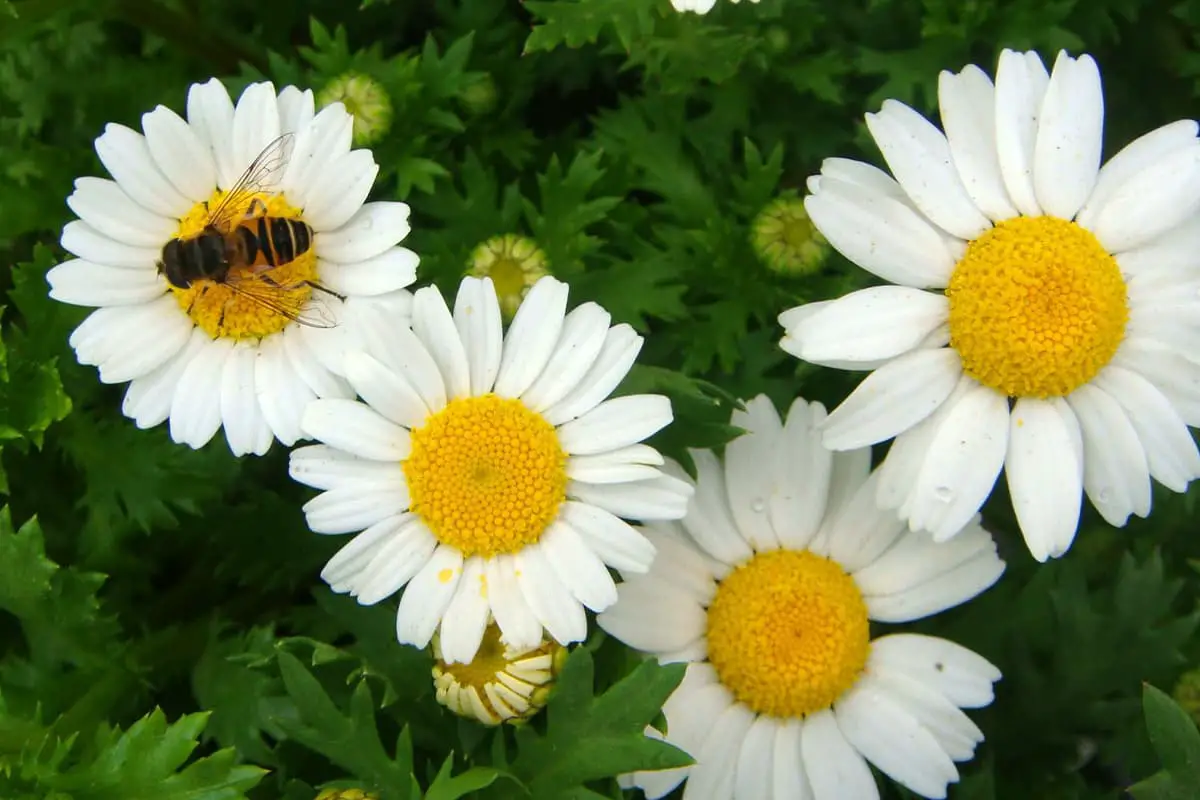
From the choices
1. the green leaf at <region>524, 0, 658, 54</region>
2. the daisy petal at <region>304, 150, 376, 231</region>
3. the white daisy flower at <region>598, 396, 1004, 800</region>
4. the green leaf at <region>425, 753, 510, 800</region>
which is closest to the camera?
the green leaf at <region>425, 753, 510, 800</region>

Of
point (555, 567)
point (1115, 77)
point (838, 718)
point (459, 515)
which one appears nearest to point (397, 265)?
point (459, 515)

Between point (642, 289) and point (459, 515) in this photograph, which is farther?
point (642, 289)

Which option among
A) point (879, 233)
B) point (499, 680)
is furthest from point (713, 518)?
point (879, 233)

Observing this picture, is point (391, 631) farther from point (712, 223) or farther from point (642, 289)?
point (712, 223)

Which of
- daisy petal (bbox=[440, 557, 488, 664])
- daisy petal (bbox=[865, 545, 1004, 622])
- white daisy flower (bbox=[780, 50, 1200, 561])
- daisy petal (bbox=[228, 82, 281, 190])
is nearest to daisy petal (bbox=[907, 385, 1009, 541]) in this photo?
white daisy flower (bbox=[780, 50, 1200, 561])

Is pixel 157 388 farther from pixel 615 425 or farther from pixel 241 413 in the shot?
pixel 615 425

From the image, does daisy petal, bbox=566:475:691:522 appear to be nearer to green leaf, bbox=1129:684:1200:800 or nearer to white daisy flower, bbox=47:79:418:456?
white daisy flower, bbox=47:79:418:456
